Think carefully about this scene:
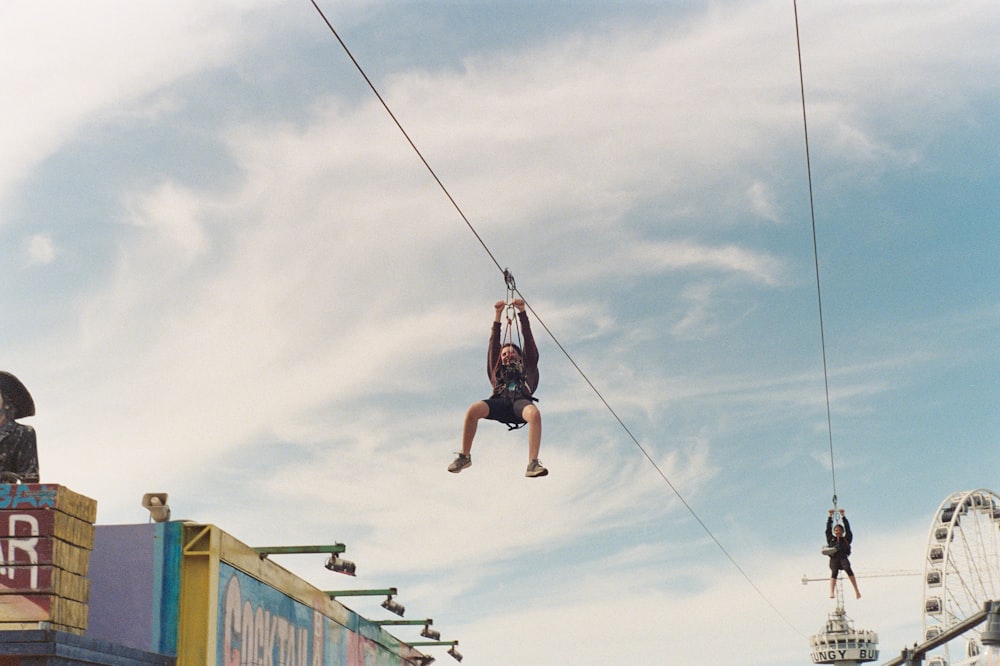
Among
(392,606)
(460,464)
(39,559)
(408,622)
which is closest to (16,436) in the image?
(39,559)

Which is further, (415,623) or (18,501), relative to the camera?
(415,623)

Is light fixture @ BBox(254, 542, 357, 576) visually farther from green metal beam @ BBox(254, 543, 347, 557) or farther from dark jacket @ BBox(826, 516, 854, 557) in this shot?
dark jacket @ BBox(826, 516, 854, 557)

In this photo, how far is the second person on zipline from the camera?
15.5 metres

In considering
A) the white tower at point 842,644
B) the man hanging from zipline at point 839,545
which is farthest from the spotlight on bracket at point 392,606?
the white tower at point 842,644

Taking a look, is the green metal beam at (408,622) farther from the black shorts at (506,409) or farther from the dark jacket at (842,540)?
the black shorts at (506,409)

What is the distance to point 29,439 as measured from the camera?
1522 cm

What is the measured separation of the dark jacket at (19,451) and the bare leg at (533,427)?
617 cm

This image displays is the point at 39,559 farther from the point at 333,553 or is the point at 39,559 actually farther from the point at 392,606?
the point at 392,606

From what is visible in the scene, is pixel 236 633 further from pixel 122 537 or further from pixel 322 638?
pixel 322 638

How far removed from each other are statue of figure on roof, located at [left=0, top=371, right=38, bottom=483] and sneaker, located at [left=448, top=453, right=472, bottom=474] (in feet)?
17.0

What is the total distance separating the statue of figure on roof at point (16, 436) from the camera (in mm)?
14883

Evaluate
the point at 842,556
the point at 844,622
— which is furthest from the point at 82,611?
the point at 844,622

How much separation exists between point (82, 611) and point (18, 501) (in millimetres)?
1520

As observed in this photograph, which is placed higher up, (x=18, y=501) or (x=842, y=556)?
(x=842, y=556)
